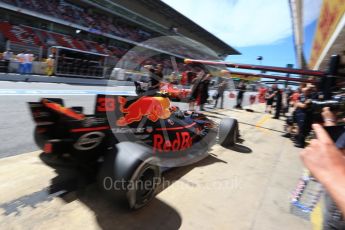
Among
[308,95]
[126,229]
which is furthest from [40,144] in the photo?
[308,95]

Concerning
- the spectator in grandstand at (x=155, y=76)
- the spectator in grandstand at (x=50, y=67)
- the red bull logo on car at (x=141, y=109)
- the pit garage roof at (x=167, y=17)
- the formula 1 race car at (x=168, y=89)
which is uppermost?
the pit garage roof at (x=167, y=17)

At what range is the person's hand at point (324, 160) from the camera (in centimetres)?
109

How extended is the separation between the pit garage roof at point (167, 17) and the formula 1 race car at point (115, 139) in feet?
129

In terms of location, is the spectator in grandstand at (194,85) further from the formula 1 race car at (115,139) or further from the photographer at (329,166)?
the photographer at (329,166)

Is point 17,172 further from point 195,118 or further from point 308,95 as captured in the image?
point 308,95

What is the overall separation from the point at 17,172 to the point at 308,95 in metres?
6.64

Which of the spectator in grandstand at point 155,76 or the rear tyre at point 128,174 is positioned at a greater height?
the spectator in grandstand at point 155,76

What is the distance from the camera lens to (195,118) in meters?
5.20

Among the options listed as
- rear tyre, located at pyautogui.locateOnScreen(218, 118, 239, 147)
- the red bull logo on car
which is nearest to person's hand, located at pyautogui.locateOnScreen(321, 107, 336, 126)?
the red bull logo on car

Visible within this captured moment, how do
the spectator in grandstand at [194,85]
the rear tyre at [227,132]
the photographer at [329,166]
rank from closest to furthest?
the photographer at [329,166], the spectator in grandstand at [194,85], the rear tyre at [227,132]

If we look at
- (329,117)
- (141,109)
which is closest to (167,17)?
(141,109)

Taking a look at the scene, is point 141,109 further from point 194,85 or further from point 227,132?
point 194,85

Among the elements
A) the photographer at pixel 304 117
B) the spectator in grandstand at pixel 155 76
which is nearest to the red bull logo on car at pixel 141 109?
the spectator in grandstand at pixel 155 76

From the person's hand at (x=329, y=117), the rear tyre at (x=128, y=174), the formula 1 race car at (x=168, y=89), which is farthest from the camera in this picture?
the formula 1 race car at (x=168, y=89)
